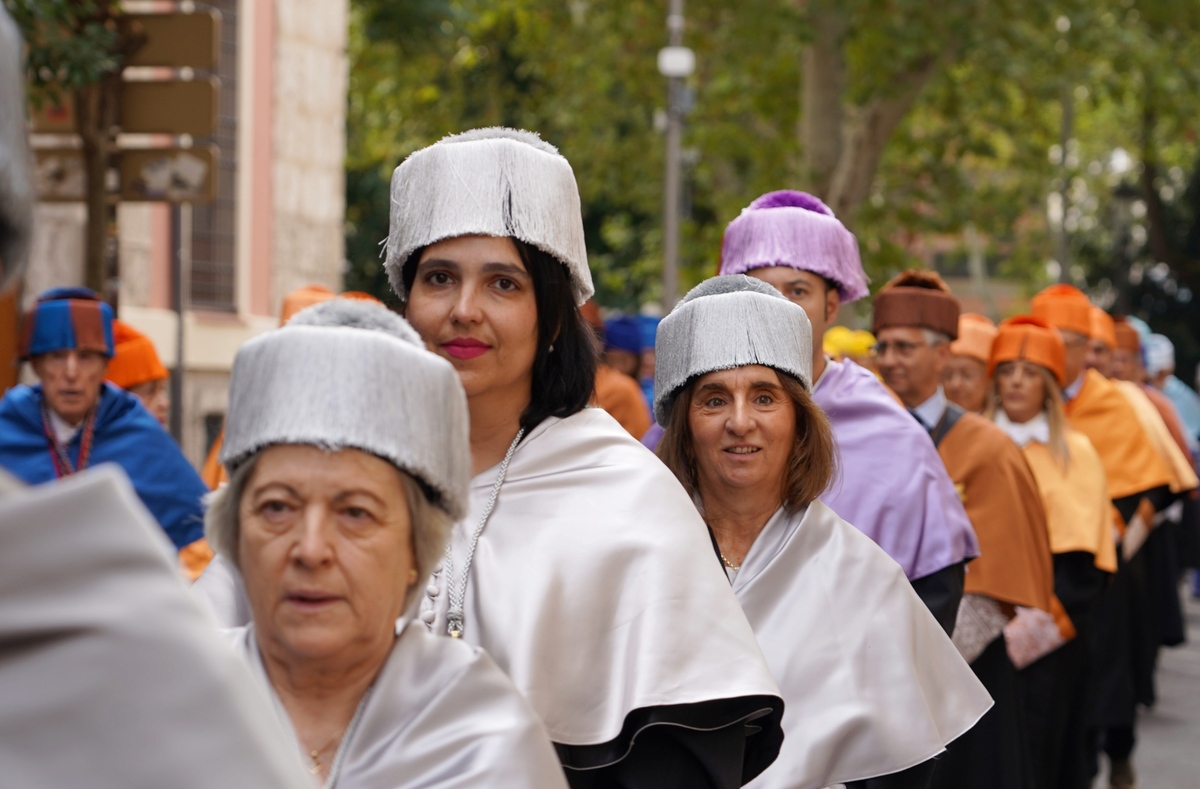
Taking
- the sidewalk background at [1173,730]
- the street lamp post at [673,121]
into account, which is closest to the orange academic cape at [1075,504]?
the sidewalk background at [1173,730]

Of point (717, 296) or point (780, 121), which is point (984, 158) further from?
point (717, 296)

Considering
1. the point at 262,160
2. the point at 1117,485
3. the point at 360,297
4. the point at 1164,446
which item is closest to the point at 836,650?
the point at 360,297

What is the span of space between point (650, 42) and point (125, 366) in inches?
679

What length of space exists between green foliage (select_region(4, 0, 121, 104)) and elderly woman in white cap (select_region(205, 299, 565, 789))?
6.45 metres

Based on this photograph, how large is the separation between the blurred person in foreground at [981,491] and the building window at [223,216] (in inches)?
520

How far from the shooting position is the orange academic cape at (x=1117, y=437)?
407 inches

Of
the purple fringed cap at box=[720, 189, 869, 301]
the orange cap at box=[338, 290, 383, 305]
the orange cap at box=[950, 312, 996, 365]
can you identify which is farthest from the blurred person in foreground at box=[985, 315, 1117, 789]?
the orange cap at box=[338, 290, 383, 305]

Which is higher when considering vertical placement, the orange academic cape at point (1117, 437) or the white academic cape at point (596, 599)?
the white academic cape at point (596, 599)

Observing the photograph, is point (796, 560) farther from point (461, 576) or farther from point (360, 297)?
point (360, 297)

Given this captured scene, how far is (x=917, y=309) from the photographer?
7145 millimetres

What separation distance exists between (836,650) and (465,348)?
1.33 meters

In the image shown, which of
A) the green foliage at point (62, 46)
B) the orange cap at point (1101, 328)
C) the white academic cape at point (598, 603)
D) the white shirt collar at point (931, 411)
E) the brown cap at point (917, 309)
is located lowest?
the orange cap at point (1101, 328)

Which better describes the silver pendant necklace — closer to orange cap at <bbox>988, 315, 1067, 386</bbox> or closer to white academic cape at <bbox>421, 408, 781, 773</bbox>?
white academic cape at <bbox>421, 408, 781, 773</bbox>

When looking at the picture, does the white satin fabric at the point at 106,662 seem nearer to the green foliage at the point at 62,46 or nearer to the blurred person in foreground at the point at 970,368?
the green foliage at the point at 62,46
